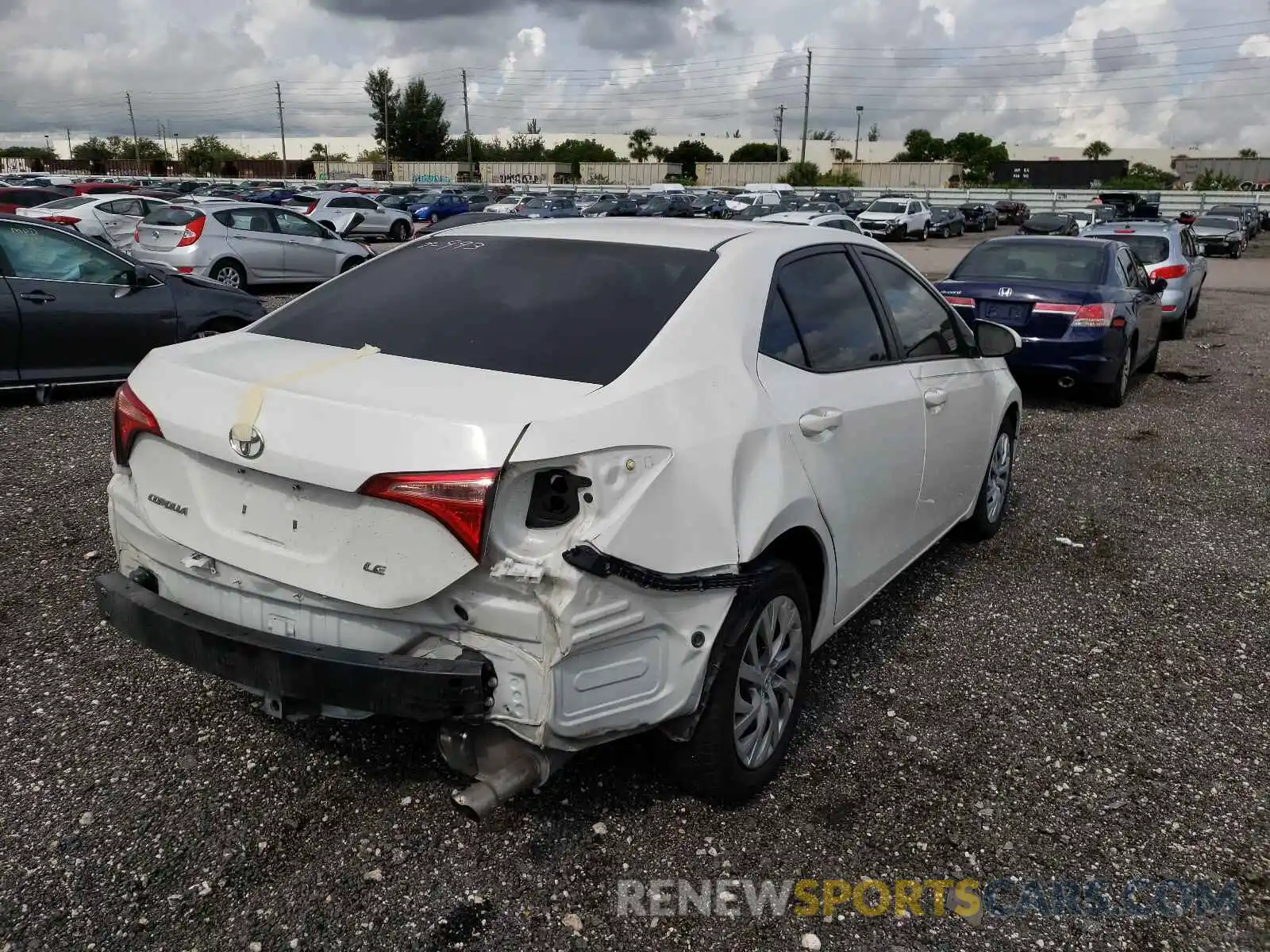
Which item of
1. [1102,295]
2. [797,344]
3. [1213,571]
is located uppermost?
[797,344]

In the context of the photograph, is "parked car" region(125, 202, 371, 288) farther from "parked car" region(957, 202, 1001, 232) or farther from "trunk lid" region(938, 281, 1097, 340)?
"parked car" region(957, 202, 1001, 232)

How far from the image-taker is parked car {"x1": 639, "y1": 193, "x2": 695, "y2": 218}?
39294 millimetres

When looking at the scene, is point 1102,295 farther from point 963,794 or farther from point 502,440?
point 502,440

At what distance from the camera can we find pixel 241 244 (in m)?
15.7

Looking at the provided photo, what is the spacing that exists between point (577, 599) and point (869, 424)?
156 centimetres

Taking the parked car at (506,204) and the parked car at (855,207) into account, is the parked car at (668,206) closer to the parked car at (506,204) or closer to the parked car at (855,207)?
the parked car at (506,204)

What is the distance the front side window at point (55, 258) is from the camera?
7.90m

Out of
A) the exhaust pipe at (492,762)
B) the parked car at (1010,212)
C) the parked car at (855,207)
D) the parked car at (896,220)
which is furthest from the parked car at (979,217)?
the exhaust pipe at (492,762)

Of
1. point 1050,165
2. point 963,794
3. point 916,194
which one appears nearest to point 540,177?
point 916,194

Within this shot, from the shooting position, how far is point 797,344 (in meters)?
3.37

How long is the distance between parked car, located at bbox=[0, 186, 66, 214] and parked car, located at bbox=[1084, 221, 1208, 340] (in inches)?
868

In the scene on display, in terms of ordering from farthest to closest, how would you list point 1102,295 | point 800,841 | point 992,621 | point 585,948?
point 1102,295 < point 992,621 < point 800,841 < point 585,948

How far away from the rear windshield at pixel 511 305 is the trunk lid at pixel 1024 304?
6.16 m

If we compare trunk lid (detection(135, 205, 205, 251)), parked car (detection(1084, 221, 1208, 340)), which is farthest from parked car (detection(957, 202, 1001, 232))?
trunk lid (detection(135, 205, 205, 251))
